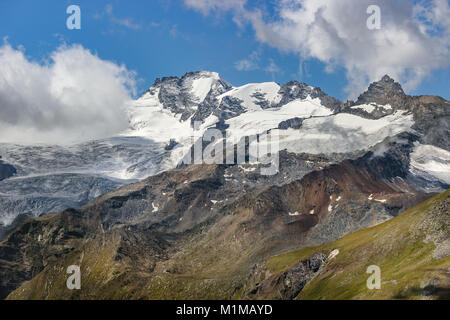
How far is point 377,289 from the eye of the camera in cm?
17412
